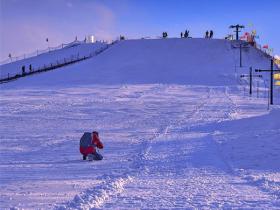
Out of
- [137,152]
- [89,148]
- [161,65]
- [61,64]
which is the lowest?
[137,152]

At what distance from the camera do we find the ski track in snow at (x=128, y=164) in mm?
7802

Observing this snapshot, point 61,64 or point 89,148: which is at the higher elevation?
point 61,64

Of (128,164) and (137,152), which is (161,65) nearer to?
(137,152)

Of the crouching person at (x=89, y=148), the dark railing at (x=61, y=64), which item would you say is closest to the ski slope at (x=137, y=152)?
the crouching person at (x=89, y=148)

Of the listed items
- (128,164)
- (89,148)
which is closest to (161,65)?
(89,148)

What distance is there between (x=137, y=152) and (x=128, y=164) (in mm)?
1716

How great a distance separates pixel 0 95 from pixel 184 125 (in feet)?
60.7

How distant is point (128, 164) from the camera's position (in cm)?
1085

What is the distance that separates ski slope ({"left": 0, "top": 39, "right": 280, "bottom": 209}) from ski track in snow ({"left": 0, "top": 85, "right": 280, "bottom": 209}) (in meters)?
0.02

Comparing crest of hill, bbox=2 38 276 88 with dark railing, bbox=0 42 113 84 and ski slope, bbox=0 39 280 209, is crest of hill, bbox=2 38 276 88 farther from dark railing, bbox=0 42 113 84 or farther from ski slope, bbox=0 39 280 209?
ski slope, bbox=0 39 280 209

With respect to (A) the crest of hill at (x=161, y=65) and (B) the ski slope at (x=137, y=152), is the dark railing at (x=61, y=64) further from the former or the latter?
(B) the ski slope at (x=137, y=152)

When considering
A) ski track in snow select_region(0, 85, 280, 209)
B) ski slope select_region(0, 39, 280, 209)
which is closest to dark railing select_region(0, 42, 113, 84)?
ski slope select_region(0, 39, 280, 209)

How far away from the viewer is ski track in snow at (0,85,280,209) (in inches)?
307

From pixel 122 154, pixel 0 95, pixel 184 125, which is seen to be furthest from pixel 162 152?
pixel 0 95
